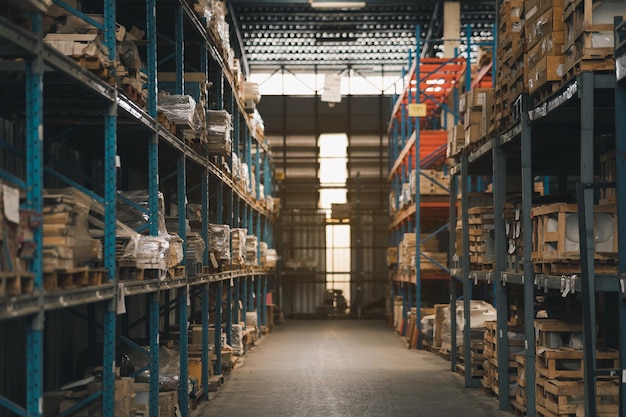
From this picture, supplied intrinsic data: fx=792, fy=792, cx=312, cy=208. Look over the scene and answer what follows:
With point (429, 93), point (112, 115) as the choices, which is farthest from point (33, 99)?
point (429, 93)

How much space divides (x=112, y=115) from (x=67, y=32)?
107 centimetres

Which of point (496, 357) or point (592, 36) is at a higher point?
point (592, 36)

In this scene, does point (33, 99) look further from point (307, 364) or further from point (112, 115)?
point (307, 364)

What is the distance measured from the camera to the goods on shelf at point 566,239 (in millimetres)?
7297

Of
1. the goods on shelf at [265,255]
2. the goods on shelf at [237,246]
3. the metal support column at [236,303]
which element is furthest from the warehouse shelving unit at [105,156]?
the goods on shelf at [265,255]

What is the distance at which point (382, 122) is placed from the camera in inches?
1278

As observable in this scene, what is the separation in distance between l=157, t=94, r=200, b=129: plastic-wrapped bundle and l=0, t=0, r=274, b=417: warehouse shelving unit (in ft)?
0.82

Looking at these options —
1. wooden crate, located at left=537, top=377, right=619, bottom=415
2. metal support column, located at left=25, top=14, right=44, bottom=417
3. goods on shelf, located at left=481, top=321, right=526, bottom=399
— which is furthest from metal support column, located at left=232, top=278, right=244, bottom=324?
metal support column, located at left=25, top=14, right=44, bottom=417

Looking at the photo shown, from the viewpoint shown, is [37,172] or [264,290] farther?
[264,290]

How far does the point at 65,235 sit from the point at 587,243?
4317mm

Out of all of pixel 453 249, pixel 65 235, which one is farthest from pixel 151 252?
pixel 453 249

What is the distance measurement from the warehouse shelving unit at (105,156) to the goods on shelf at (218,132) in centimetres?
31

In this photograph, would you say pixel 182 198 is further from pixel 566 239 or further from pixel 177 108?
pixel 566 239

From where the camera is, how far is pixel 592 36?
722 cm
